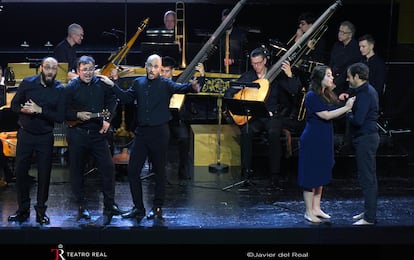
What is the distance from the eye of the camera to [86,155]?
8656 millimetres

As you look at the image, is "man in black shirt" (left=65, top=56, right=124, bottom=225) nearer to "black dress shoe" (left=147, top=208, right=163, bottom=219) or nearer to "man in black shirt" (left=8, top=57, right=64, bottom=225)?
"man in black shirt" (left=8, top=57, right=64, bottom=225)

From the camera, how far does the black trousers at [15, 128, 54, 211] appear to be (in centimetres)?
843

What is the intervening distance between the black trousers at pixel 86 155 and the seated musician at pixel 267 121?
76.2 inches

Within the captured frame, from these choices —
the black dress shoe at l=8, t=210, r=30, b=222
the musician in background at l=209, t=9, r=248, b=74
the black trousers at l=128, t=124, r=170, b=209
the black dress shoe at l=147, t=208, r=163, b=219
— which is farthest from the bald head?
the musician in background at l=209, t=9, r=248, b=74

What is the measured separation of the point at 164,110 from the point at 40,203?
152 centimetres

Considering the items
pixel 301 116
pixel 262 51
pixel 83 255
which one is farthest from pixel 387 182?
pixel 83 255

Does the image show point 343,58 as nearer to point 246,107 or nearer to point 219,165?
point 246,107

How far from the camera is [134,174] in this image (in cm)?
859

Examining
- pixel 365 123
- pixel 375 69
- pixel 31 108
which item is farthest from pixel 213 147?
pixel 31 108

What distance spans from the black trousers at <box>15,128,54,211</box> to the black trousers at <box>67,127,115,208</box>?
222 millimetres

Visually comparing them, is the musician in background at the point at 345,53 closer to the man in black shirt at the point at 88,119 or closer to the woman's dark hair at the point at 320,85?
the woman's dark hair at the point at 320,85

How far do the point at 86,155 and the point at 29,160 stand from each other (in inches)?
21.8

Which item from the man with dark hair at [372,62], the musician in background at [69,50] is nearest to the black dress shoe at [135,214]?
the musician in background at [69,50]

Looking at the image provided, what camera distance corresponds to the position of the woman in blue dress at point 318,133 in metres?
8.35
